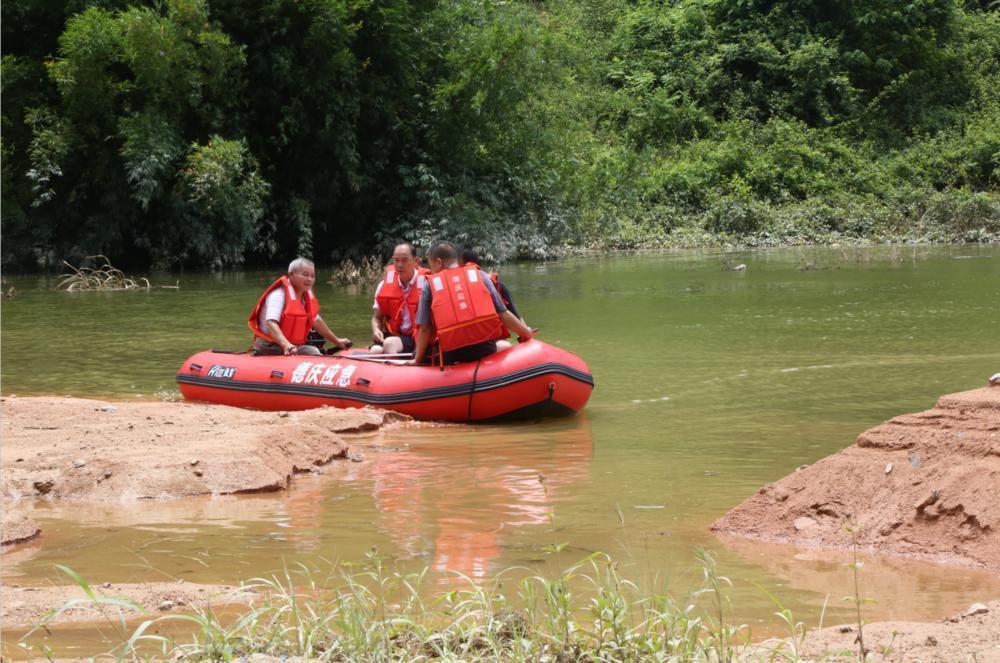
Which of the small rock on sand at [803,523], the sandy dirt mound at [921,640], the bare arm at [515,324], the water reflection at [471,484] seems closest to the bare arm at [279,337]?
the water reflection at [471,484]

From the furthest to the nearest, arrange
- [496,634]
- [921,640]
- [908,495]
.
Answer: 1. [908,495]
2. [921,640]
3. [496,634]

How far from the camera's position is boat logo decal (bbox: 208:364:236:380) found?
981 centimetres

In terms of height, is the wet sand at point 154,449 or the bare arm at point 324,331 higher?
the bare arm at point 324,331

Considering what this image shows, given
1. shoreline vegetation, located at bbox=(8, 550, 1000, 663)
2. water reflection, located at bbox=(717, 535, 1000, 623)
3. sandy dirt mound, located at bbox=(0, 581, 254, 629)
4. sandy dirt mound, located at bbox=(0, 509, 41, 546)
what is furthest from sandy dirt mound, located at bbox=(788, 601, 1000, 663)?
sandy dirt mound, located at bbox=(0, 509, 41, 546)

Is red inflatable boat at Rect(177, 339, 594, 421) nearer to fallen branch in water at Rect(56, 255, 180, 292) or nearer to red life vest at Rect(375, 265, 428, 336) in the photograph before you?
red life vest at Rect(375, 265, 428, 336)

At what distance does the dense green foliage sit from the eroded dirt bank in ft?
49.0

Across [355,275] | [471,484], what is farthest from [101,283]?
[471,484]

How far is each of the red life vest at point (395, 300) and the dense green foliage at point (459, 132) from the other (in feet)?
43.1

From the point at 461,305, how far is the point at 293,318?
1827 millimetres

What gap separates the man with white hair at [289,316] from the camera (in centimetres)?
959

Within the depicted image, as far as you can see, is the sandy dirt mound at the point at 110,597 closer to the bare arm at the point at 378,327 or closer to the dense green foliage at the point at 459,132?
the bare arm at the point at 378,327

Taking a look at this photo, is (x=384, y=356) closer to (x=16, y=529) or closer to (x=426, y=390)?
(x=426, y=390)

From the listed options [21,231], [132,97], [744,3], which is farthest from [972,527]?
[744,3]

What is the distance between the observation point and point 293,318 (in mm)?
9820
